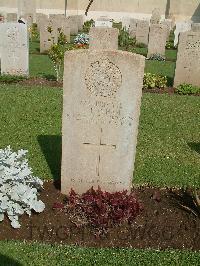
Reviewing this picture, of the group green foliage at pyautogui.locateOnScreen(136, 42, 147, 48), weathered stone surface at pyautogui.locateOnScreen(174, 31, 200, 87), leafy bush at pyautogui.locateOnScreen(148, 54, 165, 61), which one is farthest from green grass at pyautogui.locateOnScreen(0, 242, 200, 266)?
green foliage at pyautogui.locateOnScreen(136, 42, 147, 48)

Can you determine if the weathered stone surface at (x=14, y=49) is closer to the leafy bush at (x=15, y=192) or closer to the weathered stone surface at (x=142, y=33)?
the leafy bush at (x=15, y=192)

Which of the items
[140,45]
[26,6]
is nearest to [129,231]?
[140,45]

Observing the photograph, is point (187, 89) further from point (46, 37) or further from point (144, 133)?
point (46, 37)

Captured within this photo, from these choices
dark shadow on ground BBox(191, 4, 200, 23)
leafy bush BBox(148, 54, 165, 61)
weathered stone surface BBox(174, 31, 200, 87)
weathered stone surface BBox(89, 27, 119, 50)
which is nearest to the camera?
weathered stone surface BBox(174, 31, 200, 87)

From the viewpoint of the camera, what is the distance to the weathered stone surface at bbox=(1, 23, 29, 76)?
12.8 metres

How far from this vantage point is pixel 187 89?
12.6 m

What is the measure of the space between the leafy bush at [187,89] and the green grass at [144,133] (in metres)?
0.53

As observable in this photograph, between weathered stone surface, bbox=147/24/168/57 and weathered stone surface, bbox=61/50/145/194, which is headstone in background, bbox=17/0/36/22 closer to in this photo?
weathered stone surface, bbox=147/24/168/57

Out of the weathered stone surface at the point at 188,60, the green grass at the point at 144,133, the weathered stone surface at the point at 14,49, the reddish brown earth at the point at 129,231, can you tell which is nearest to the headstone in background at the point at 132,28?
the weathered stone surface at the point at 188,60

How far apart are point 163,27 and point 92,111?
13648 millimetres

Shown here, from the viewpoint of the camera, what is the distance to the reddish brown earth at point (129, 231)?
4699 mm

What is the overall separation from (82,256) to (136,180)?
2.12 metres

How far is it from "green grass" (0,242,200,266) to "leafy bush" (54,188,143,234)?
43 cm

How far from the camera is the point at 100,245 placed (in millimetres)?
4641
